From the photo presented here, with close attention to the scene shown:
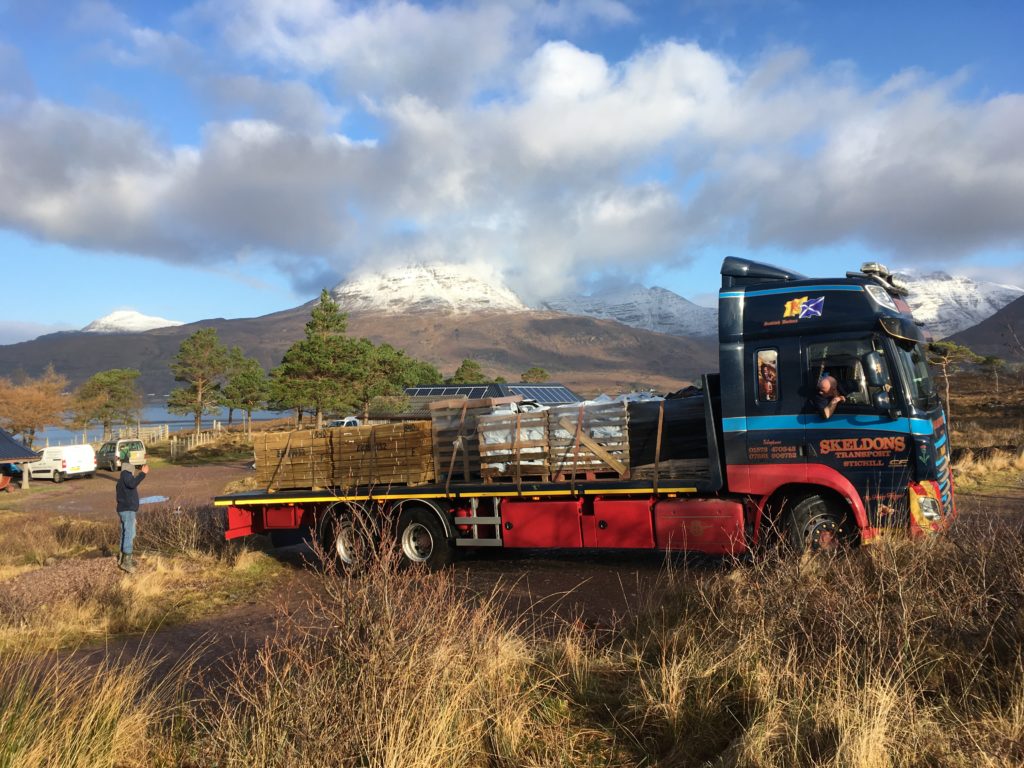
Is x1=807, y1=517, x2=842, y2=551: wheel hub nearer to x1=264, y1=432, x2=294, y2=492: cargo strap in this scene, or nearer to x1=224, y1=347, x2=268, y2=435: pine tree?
x1=264, y1=432, x2=294, y2=492: cargo strap

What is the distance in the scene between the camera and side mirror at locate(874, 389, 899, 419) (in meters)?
8.06

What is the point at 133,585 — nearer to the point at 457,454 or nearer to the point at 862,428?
the point at 457,454

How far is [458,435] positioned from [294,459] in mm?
2849

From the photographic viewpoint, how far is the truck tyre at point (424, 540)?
10.4m

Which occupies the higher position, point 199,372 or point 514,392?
point 199,372

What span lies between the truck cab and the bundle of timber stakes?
4.30 metres

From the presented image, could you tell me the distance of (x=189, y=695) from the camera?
5.63m

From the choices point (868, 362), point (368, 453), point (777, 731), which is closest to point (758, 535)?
point (868, 362)

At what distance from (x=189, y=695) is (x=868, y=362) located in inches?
286

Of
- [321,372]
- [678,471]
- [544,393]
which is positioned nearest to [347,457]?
[678,471]

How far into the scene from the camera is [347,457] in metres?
11.0

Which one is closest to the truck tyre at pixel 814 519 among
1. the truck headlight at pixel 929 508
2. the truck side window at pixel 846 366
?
the truck headlight at pixel 929 508

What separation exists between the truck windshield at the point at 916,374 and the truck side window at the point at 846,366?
0.27 metres

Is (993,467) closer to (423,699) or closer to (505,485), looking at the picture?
(505,485)
